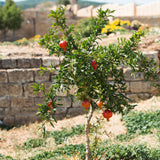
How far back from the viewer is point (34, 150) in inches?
168

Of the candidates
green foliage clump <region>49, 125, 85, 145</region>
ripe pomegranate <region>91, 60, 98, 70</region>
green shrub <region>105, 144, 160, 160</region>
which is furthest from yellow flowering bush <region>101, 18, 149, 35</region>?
ripe pomegranate <region>91, 60, 98, 70</region>

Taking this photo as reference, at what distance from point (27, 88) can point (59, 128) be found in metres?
1.34

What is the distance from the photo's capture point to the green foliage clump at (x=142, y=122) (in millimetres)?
4386

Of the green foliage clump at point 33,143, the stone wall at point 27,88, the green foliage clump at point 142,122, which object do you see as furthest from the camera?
the stone wall at point 27,88

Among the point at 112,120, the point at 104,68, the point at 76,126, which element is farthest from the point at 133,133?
the point at 104,68

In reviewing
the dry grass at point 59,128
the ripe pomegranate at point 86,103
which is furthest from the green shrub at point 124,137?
the ripe pomegranate at point 86,103

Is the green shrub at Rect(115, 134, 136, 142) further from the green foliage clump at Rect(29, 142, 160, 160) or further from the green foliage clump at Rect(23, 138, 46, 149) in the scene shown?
the green foliage clump at Rect(23, 138, 46, 149)

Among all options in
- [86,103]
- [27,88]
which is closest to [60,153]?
[86,103]

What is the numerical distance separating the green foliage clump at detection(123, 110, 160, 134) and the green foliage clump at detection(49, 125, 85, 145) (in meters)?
1.01

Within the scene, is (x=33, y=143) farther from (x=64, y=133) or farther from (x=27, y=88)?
(x=27, y=88)

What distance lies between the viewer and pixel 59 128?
5297 mm

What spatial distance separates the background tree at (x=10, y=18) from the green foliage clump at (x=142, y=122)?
48.5 feet

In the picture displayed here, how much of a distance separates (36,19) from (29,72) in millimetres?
15532

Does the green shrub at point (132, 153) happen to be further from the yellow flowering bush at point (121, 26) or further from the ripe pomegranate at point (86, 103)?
the yellow flowering bush at point (121, 26)
